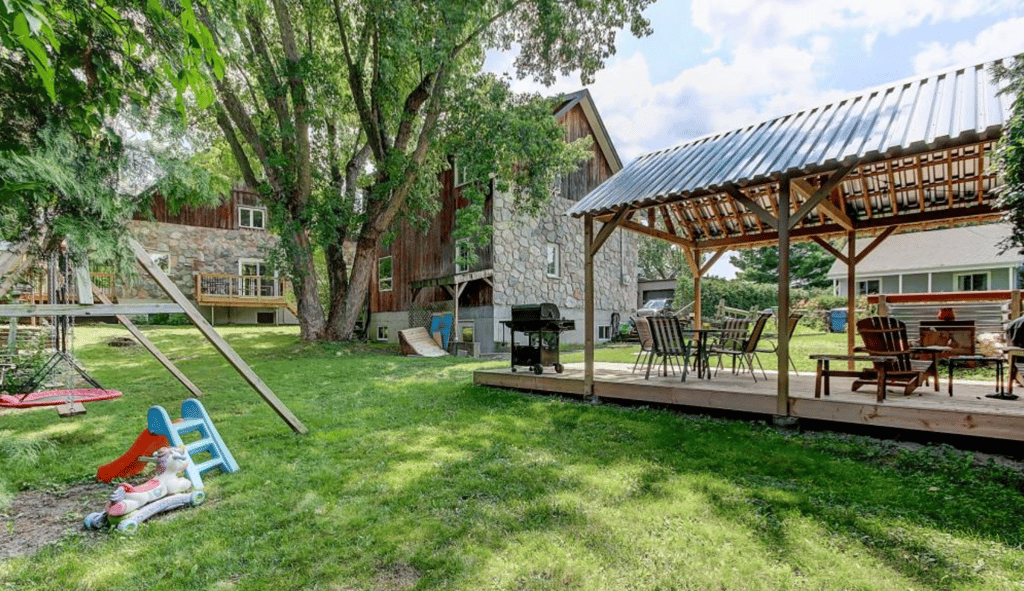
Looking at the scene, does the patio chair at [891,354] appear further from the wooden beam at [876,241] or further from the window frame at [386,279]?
the window frame at [386,279]

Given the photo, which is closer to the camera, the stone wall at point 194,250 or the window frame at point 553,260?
the window frame at point 553,260

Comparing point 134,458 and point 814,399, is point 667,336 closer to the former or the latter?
point 814,399

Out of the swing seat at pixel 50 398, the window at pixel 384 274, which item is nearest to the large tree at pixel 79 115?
the swing seat at pixel 50 398

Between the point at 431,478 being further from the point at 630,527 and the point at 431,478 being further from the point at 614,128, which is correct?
the point at 614,128

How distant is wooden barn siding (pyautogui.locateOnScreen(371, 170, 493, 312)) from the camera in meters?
14.6

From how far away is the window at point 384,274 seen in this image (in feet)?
57.4

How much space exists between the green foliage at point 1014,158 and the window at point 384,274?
16168 millimetres

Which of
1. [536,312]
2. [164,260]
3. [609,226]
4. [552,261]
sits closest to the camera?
[609,226]

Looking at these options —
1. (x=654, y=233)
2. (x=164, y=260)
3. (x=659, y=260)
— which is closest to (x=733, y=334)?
(x=654, y=233)

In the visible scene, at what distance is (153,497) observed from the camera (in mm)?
3117

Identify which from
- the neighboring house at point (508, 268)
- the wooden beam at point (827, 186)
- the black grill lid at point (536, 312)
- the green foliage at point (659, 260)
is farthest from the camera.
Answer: the green foliage at point (659, 260)

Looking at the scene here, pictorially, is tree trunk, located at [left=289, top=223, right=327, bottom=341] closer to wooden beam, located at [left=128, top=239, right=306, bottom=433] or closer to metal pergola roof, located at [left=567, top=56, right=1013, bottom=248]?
wooden beam, located at [left=128, top=239, right=306, bottom=433]

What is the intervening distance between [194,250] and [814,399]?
2375cm

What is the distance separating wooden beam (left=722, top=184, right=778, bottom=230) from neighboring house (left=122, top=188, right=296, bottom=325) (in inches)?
753
